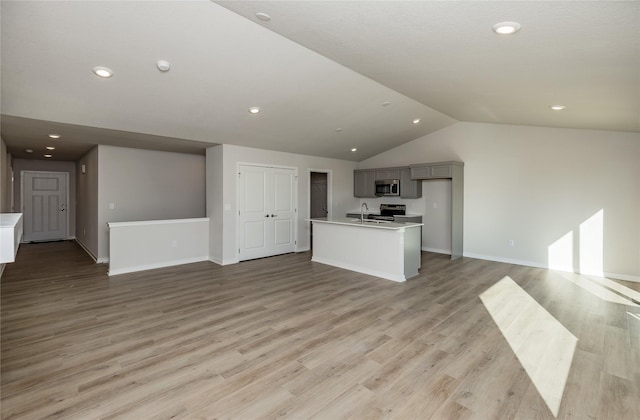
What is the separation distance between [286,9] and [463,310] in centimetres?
362

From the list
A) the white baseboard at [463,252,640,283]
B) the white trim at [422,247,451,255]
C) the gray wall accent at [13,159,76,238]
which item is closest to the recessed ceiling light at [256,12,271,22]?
the white baseboard at [463,252,640,283]

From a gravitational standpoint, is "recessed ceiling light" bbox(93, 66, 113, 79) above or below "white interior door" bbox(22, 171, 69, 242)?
above

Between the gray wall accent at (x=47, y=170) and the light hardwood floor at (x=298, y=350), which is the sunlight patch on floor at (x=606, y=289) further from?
the gray wall accent at (x=47, y=170)

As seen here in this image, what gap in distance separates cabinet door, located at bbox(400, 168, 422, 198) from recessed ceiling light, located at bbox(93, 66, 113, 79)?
6.04 m

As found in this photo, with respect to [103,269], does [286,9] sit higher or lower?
higher

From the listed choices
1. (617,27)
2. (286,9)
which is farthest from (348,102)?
(617,27)

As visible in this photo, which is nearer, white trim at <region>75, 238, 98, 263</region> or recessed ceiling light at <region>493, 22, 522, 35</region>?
recessed ceiling light at <region>493, 22, 522, 35</region>

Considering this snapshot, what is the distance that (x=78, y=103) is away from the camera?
12.2 ft

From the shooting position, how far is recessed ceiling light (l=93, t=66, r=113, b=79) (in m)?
3.14

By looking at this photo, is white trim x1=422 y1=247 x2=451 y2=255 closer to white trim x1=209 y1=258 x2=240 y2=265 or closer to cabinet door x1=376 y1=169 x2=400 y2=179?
cabinet door x1=376 y1=169 x2=400 y2=179

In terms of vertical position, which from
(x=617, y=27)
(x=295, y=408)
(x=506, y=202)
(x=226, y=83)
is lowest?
(x=295, y=408)

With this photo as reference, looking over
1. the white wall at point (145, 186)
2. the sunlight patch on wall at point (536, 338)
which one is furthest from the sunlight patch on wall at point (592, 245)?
the white wall at point (145, 186)

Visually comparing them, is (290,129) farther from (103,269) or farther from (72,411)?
(72,411)

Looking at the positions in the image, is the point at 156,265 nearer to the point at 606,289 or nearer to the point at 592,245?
the point at 606,289
